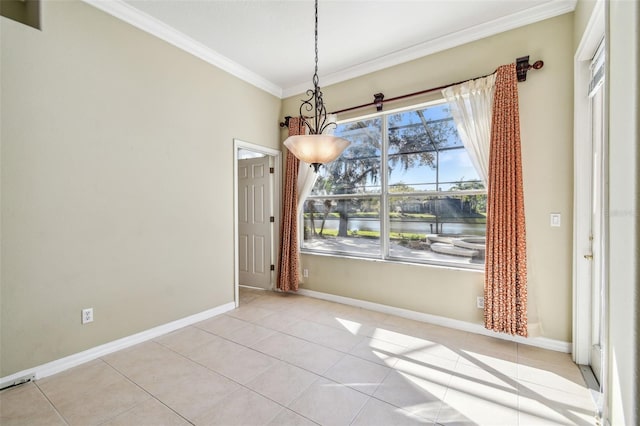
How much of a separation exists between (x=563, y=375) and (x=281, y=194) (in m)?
3.59

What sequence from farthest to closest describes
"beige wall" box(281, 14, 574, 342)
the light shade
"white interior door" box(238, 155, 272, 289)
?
"white interior door" box(238, 155, 272, 289)
"beige wall" box(281, 14, 574, 342)
the light shade

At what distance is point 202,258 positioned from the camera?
10.8 ft

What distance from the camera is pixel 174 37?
291 cm

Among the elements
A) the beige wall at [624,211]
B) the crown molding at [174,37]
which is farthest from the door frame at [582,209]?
the crown molding at [174,37]

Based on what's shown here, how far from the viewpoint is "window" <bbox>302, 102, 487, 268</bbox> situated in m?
3.00

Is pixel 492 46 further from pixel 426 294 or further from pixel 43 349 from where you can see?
pixel 43 349

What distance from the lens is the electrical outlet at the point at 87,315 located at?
7.68ft

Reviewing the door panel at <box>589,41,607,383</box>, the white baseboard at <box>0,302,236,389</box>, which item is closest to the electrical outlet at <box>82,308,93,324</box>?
the white baseboard at <box>0,302,236,389</box>

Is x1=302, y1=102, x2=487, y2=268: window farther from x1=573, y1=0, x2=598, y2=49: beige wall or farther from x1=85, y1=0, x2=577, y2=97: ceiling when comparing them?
x1=573, y1=0, x2=598, y2=49: beige wall

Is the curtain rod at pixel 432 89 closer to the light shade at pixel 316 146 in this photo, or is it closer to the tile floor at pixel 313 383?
the light shade at pixel 316 146

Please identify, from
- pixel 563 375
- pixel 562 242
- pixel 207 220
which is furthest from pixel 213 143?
pixel 563 375

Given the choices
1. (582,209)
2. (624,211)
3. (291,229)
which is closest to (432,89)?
(582,209)

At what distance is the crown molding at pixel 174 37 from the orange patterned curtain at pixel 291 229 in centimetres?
78

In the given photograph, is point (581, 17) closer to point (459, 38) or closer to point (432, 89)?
point (459, 38)
